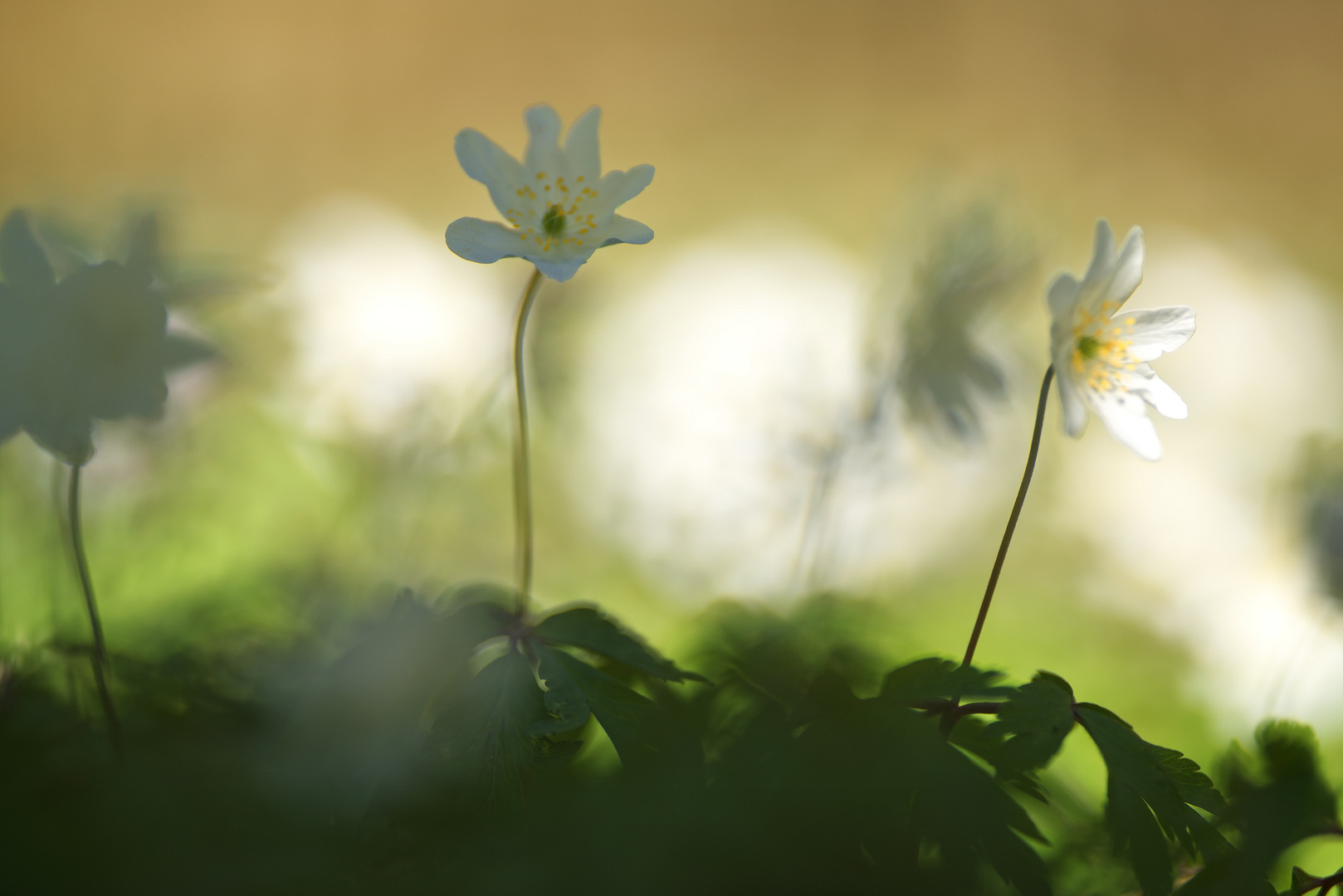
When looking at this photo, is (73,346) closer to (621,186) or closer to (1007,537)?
(621,186)

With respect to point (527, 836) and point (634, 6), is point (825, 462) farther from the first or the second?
point (634, 6)

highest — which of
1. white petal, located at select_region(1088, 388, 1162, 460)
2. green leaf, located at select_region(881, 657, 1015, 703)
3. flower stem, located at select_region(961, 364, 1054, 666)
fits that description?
white petal, located at select_region(1088, 388, 1162, 460)

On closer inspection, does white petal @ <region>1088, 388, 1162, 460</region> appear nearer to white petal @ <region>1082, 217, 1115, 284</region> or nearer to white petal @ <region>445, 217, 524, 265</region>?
white petal @ <region>1082, 217, 1115, 284</region>

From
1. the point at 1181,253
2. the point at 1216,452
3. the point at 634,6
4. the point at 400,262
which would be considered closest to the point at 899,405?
the point at 1216,452

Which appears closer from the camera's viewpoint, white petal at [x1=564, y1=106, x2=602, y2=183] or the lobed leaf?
the lobed leaf

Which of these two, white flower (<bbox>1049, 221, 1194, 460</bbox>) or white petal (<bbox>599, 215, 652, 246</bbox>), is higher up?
white petal (<bbox>599, 215, 652, 246</bbox>)

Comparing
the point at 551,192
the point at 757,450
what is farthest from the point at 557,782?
the point at 757,450

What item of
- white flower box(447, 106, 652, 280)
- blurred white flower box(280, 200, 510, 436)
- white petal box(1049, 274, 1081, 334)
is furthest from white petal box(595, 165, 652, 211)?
blurred white flower box(280, 200, 510, 436)

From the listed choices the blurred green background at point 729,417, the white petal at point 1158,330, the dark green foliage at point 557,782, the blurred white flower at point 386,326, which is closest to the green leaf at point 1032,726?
the dark green foliage at point 557,782
